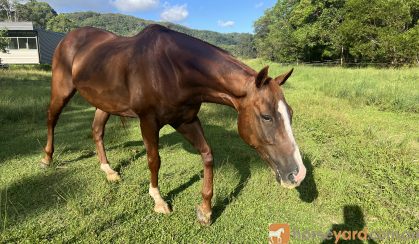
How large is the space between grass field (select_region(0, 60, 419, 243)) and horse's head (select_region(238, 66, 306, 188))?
39.1 inches

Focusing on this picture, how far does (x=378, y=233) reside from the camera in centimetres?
307

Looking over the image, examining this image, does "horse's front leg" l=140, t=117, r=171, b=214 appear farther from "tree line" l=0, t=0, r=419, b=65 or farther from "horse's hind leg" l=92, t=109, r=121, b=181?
"tree line" l=0, t=0, r=419, b=65

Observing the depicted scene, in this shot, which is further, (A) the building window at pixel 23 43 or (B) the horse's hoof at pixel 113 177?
(A) the building window at pixel 23 43

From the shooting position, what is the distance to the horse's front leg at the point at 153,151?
326 cm

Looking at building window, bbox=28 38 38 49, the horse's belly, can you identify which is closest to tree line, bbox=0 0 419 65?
building window, bbox=28 38 38 49

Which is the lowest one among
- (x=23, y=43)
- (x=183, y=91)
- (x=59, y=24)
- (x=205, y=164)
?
(x=205, y=164)

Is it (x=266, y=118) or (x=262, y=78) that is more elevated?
(x=262, y=78)

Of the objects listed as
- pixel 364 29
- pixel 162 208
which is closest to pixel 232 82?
pixel 162 208

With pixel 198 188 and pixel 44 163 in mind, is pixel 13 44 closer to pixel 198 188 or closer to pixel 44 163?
pixel 44 163

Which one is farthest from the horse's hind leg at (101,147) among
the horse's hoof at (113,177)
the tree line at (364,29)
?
the tree line at (364,29)

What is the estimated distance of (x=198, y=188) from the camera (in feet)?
13.1

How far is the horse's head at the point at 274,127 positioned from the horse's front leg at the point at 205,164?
930 millimetres

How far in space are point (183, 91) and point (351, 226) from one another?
224 centimetres

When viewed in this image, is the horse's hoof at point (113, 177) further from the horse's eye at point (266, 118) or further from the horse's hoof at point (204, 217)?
the horse's eye at point (266, 118)
